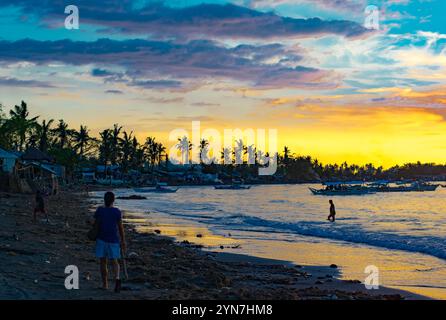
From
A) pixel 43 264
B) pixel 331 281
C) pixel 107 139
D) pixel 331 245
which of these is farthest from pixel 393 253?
pixel 107 139

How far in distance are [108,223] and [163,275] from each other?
3.28 metres

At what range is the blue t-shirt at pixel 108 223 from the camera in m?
9.88

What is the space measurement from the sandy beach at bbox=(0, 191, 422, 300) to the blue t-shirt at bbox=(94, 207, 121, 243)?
99 cm

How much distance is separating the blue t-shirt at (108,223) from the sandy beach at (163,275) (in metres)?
0.99

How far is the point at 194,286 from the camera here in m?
11.7

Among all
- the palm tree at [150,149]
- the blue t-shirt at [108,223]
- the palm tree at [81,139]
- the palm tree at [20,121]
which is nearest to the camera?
the blue t-shirt at [108,223]

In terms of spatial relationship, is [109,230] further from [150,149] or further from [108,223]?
[150,149]

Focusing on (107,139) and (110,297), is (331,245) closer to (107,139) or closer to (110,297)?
(110,297)

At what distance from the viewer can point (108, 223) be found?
9.88 m

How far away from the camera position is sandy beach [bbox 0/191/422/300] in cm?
1028

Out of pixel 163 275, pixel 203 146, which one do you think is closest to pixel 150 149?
pixel 203 146

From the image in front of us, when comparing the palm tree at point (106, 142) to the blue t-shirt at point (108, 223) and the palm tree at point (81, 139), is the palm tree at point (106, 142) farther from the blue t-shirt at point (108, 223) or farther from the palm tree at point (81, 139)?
the blue t-shirt at point (108, 223)

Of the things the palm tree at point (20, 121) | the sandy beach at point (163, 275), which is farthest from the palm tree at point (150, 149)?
the sandy beach at point (163, 275)

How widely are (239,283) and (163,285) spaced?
2285mm
